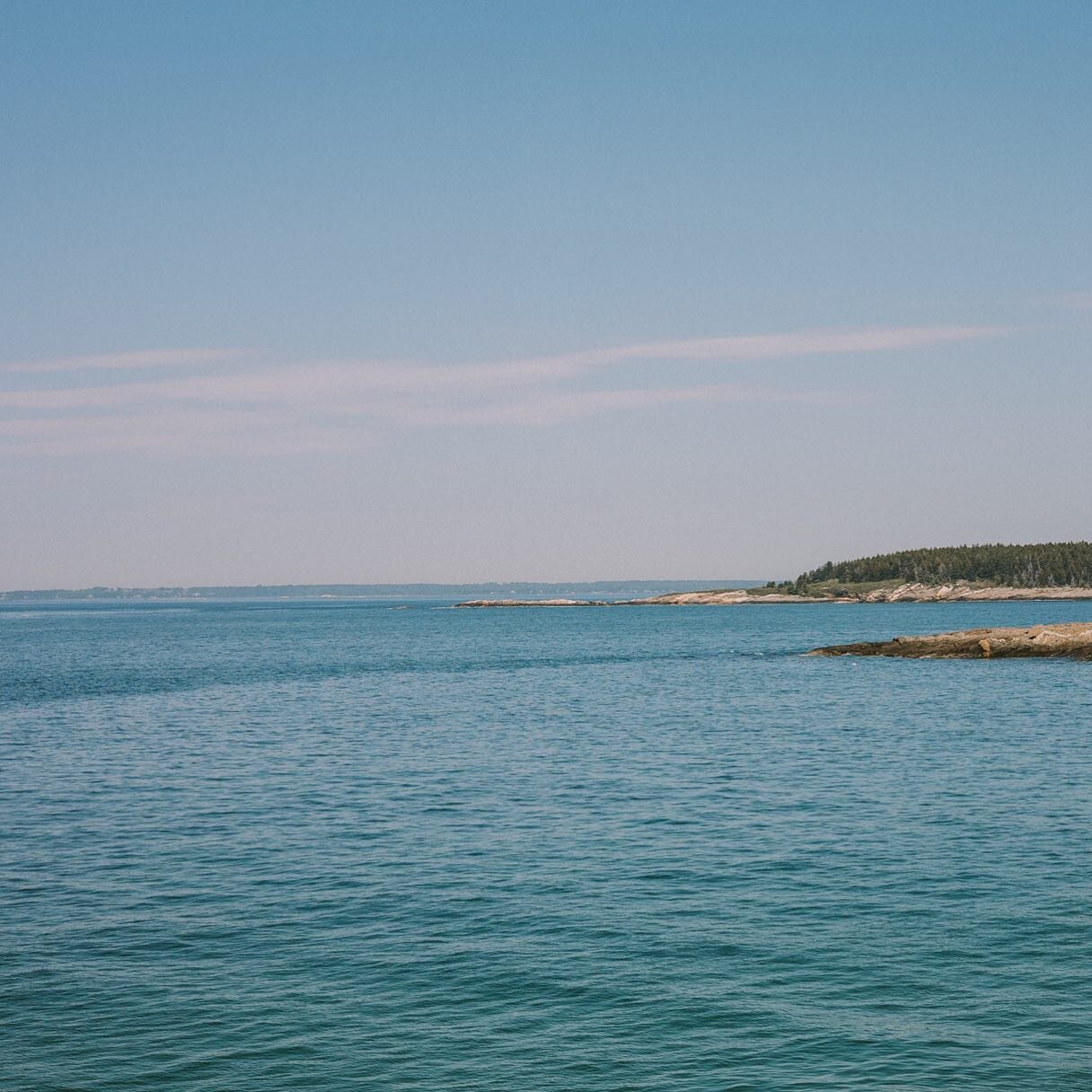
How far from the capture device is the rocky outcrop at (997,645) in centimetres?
11369

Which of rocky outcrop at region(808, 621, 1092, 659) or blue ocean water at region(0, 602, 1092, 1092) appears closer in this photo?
blue ocean water at region(0, 602, 1092, 1092)

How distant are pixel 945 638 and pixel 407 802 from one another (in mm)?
A: 88510

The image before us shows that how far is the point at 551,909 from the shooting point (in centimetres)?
2773

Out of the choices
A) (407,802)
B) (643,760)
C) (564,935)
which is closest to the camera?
(564,935)

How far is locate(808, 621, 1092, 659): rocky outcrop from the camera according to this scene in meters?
114

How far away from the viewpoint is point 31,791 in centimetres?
4544

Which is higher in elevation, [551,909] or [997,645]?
[551,909]

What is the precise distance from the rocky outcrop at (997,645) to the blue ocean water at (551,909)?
177 feet

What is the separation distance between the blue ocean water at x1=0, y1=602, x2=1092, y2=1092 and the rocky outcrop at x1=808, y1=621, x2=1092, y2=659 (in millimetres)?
53905

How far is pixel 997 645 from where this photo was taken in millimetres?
114562

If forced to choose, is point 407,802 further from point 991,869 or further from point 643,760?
point 991,869

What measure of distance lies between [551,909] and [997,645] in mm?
96560

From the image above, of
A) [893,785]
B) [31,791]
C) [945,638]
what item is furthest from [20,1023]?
[945,638]

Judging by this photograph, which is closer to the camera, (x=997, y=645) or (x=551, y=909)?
(x=551, y=909)
